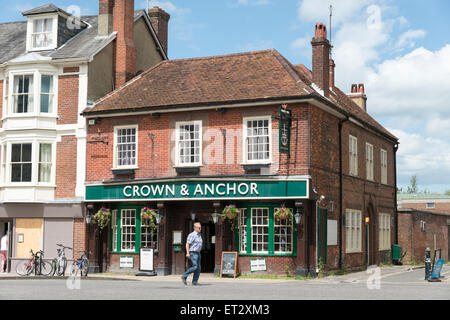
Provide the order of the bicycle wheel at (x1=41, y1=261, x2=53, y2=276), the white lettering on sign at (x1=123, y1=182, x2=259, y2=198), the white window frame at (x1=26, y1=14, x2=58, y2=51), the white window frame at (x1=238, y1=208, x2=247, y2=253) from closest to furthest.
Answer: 1. the white lettering on sign at (x1=123, y1=182, x2=259, y2=198)
2. the white window frame at (x1=238, y1=208, x2=247, y2=253)
3. the bicycle wheel at (x1=41, y1=261, x2=53, y2=276)
4. the white window frame at (x1=26, y1=14, x2=58, y2=51)

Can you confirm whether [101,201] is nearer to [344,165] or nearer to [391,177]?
[344,165]

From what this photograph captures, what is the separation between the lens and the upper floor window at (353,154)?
1159 inches

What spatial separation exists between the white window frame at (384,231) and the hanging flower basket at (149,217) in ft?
40.1

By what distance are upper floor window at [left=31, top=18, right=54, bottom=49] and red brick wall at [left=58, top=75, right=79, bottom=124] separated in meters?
2.66

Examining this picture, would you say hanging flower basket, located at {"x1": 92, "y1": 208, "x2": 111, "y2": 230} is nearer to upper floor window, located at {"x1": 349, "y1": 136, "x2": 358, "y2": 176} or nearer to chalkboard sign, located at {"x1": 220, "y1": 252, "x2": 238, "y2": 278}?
chalkboard sign, located at {"x1": 220, "y1": 252, "x2": 238, "y2": 278}

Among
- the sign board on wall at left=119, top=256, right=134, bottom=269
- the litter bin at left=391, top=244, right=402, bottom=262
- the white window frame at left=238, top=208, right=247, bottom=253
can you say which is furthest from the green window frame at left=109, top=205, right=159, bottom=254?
the litter bin at left=391, top=244, right=402, bottom=262

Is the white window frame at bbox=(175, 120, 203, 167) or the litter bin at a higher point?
the white window frame at bbox=(175, 120, 203, 167)

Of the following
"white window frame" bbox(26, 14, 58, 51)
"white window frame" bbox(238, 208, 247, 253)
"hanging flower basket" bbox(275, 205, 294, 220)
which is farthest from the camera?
"white window frame" bbox(26, 14, 58, 51)

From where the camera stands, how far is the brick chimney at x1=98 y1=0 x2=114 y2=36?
98.9ft

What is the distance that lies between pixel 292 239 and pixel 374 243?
9.00m

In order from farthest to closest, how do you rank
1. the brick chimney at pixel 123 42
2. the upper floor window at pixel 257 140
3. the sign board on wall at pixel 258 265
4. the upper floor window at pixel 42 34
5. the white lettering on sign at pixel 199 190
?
the upper floor window at pixel 42 34, the brick chimney at pixel 123 42, the upper floor window at pixel 257 140, the sign board on wall at pixel 258 265, the white lettering on sign at pixel 199 190

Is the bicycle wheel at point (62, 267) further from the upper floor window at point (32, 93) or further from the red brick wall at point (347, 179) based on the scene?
the red brick wall at point (347, 179)

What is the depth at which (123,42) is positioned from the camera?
29797mm

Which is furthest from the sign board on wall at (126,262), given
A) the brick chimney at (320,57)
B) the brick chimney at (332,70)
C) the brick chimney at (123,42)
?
the brick chimney at (332,70)
